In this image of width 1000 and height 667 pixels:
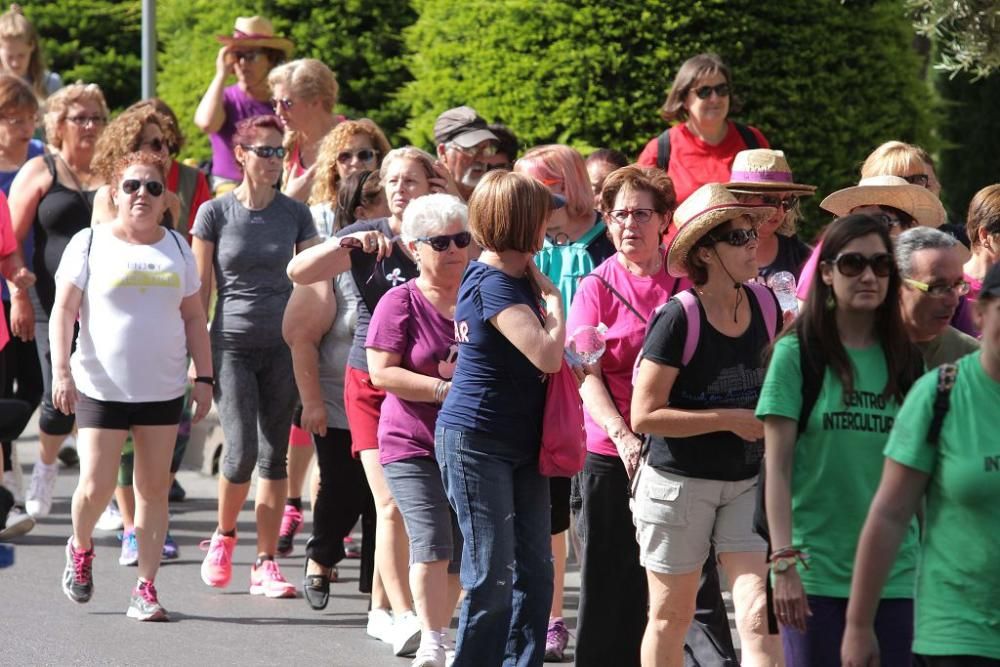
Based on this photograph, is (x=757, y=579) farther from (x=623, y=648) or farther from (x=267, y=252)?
(x=267, y=252)

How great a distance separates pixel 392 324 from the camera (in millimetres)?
6621

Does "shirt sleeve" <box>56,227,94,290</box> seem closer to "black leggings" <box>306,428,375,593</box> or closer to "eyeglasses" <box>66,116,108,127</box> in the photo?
"black leggings" <box>306,428,375,593</box>

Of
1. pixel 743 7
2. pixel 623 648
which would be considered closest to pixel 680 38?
pixel 743 7

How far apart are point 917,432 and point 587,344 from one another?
7.41 feet

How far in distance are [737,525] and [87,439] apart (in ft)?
10.8

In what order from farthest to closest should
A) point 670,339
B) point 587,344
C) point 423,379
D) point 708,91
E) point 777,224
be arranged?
point 708,91
point 777,224
point 423,379
point 587,344
point 670,339

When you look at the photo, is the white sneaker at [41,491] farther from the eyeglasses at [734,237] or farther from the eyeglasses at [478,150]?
the eyeglasses at [734,237]

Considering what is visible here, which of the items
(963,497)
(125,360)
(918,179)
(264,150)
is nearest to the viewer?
(963,497)

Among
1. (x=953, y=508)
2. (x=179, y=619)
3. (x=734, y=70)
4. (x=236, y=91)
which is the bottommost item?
(x=179, y=619)

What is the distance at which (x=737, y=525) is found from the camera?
5645 millimetres

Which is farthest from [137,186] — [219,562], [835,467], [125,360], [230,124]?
[835,467]

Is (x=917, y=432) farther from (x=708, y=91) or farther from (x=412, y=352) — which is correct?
(x=708, y=91)

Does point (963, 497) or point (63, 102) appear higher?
point (63, 102)

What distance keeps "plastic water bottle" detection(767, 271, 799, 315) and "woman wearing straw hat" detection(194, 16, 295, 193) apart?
211 inches
